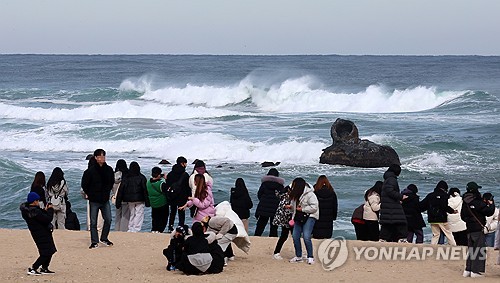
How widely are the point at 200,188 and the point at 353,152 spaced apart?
613 inches

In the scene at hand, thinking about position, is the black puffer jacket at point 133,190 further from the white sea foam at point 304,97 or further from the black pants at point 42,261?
the white sea foam at point 304,97

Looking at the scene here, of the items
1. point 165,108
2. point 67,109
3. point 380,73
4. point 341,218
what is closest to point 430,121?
point 165,108

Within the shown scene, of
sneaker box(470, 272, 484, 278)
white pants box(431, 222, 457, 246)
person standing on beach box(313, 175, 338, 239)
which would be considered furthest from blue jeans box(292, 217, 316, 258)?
white pants box(431, 222, 457, 246)

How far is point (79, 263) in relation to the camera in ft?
41.7

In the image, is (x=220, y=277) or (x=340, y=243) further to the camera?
(x=340, y=243)

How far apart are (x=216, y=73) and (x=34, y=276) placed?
294ft

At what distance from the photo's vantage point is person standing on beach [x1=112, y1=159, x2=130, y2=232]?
48.7ft

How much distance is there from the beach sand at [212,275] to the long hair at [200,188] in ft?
3.19

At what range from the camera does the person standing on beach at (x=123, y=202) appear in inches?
585

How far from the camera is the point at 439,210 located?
14328 millimetres

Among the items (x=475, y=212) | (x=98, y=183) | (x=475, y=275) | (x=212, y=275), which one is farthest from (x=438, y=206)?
(x=98, y=183)

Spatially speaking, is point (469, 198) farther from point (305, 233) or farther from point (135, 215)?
point (135, 215)

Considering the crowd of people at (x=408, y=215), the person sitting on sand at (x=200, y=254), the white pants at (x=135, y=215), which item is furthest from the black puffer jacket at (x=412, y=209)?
the white pants at (x=135, y=215)

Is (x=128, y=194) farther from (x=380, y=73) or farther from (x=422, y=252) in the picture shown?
(x=380, y=73)
